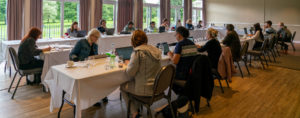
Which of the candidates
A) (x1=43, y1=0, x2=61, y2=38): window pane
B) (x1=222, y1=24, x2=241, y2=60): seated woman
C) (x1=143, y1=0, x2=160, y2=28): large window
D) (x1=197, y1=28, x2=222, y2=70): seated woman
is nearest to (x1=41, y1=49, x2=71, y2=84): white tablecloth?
(x1=197, y1=28, x2=222, y2=70): seated woman

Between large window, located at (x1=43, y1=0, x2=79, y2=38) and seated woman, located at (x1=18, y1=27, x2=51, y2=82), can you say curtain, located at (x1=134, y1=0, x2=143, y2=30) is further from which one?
seated woman, located at (x1=18, y1=27, x2=51, y2=82)

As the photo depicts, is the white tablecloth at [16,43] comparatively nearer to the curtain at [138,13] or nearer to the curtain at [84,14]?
the curtain at [84,14]

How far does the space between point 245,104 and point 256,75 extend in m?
2.06

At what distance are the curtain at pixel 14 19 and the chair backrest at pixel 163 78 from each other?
19.1ft

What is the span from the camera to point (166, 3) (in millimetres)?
12219

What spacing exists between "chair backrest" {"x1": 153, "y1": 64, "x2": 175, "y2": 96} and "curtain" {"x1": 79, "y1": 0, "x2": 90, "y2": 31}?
21.8 ft

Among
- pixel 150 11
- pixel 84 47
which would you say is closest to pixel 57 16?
pixel 150 11

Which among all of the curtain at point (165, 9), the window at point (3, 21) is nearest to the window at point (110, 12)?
the curtain at point (165, 9)

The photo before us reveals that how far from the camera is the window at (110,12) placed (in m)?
9.49

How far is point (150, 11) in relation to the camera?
11672 mm

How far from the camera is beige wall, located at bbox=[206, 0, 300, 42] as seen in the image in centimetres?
1224

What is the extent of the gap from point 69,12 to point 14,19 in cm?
205

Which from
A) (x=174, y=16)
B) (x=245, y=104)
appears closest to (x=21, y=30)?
(x=245, y=104)

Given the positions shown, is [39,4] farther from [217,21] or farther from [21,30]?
[217,21]
